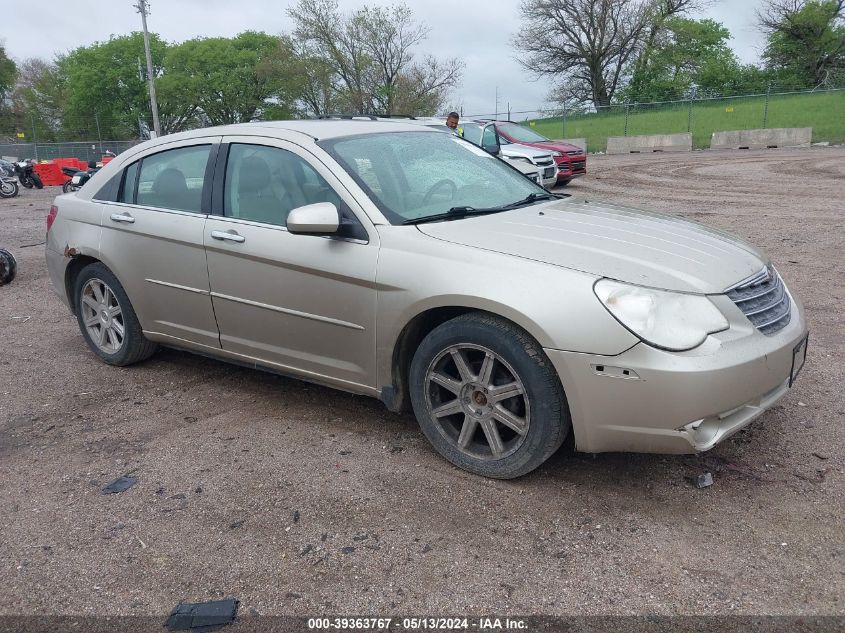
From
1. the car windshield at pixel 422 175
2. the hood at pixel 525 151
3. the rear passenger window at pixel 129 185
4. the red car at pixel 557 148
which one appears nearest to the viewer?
the car windshield at pixel 422 175

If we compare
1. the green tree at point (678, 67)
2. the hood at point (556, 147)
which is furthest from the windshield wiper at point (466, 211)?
the green tree at point (678, 67)

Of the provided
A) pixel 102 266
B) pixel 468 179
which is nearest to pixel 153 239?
pixel 102 266

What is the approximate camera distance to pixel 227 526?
3.12 meters

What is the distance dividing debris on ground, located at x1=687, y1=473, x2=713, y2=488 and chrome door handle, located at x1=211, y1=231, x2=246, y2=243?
2.63m

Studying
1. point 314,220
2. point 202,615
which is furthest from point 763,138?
point 202,615

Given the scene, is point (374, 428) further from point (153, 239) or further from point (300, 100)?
point (300, 100)

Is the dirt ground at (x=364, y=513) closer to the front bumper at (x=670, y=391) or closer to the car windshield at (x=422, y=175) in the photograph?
the front bumper at (x=670, y=391)

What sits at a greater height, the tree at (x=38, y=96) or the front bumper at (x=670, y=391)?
the tree at (x=38, y=96)

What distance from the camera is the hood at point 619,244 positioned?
309 centimetres

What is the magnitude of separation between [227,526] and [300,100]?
59.3 meters

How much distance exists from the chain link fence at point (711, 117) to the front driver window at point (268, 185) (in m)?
30.2


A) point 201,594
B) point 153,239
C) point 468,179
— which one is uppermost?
point 468,179

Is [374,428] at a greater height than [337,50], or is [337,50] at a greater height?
[337,50]

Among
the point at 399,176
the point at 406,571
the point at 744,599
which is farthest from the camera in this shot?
the point at 399,176
